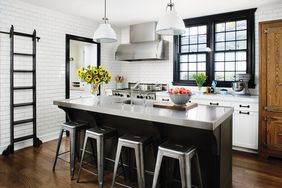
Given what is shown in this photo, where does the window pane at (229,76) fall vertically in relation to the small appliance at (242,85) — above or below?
above

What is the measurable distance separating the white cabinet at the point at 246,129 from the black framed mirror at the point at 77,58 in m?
3.62

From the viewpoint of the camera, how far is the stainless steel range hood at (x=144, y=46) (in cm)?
518

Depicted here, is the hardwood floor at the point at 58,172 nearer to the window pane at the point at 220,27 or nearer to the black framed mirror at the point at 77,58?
the black framed mirror at the point at 77,58

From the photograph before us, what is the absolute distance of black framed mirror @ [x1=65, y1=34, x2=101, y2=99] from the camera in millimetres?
4879

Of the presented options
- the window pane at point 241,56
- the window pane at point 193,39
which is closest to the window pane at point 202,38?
the window pane at point 193,39

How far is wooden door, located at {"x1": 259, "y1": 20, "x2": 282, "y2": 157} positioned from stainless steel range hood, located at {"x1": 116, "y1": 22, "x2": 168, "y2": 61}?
2.30m

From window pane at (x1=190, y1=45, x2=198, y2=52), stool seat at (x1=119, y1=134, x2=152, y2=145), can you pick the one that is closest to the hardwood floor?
stool seat at (x1=119, y1=134, x2=152, y2=145)

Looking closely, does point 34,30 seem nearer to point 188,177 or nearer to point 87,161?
point 87,161

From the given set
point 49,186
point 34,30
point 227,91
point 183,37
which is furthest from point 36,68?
point 227,91

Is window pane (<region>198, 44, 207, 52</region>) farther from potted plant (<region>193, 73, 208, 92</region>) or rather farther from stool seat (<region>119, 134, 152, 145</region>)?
stool seat (<region>119, 134, 152, 145</region>)

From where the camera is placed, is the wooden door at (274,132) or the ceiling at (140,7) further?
the ceiling at (140,7)

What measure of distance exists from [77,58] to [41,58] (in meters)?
1.07

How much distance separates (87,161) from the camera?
3.35m

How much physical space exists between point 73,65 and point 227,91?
12.0ft
